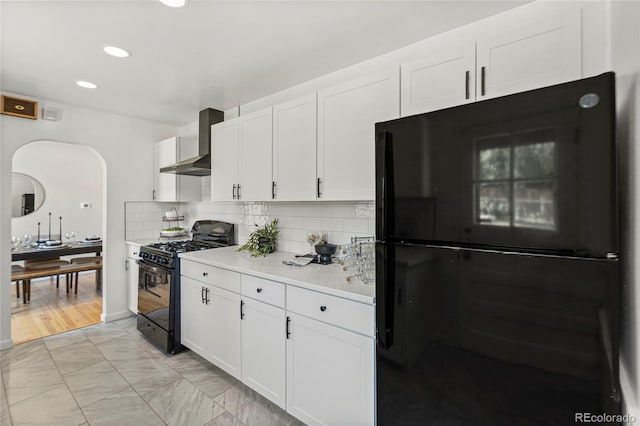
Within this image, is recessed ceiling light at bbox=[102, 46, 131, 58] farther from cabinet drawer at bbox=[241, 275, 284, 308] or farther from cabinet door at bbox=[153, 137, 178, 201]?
cabinet drawer at bbox=[241, 275, 284, 308]

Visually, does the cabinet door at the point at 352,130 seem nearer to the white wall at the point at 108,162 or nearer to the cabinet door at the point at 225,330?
the cabinet door at the point at 225,330

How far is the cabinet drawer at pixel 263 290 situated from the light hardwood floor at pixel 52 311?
8.83 feet

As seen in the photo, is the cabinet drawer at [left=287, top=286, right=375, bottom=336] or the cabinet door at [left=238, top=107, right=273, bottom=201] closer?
the cabinet drawer at [left=287, top=286, right=375, bottom=336]

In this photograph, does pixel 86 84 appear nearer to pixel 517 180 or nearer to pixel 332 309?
pixel 332 309

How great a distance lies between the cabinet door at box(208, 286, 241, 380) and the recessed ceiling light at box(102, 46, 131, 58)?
6.00 ft

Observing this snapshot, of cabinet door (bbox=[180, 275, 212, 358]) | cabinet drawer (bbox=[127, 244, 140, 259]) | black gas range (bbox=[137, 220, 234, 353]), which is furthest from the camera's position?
cabinet drawer (bbox=[127, 244, 140, 259])

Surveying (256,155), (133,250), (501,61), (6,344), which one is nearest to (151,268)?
(133,250)

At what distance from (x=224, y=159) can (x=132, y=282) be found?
2.01m

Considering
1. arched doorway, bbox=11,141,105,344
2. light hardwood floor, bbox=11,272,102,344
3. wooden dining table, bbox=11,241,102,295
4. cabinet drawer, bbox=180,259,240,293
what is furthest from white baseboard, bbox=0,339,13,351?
cabinet drawer, bbox=180,259,240,293

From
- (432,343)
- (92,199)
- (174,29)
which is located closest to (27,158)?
(92,199)

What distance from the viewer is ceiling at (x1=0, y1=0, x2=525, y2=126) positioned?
1655 mm

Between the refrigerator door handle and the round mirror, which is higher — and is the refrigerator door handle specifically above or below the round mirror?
below

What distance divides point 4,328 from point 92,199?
368cm

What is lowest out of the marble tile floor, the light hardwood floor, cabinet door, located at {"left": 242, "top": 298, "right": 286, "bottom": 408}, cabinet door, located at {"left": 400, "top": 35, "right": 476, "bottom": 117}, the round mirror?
the marble tile floor
